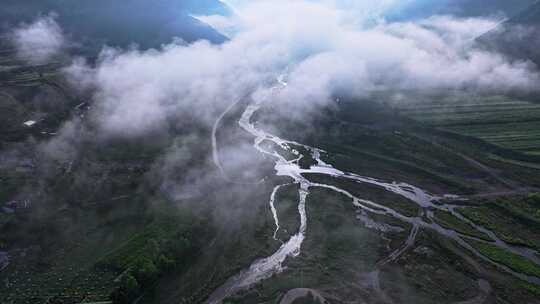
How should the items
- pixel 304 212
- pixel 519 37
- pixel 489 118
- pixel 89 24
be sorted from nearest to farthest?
pixel 304 212
pixel 489 118
pixel 519 37
pixel 89 24

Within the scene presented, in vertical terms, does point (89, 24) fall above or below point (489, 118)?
above

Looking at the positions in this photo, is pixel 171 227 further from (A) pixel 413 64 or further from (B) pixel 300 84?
(A) pixel 413 64

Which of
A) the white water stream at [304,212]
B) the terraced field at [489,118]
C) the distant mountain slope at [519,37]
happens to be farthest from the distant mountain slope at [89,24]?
the distant mountain slope at [519,37]

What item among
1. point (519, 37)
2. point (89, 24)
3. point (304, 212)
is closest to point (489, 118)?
point (519, 37)

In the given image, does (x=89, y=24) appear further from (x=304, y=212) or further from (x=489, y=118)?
(x=489, y=118)

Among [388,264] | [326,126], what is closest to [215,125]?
[326,126]

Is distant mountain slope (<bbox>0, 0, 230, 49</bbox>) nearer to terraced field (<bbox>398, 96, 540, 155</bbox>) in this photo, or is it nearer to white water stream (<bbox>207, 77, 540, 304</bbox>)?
white water stream (<bbox>207, 77, 540, 304</bbox>)

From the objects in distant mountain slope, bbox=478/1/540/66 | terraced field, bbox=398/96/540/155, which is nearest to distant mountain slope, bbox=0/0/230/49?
terraced field, bbox=398/96/540/155

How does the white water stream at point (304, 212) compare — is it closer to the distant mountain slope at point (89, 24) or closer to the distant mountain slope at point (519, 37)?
the distant mountain slope at point (89, 24)
